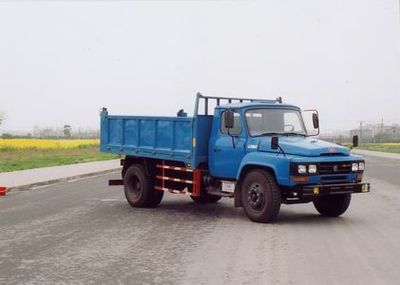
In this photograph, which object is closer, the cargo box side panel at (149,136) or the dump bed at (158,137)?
the dump bed at (158,137)

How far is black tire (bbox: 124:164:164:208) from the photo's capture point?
13.3 m

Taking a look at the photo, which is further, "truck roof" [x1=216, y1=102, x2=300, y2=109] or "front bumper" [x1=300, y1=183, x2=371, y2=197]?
"truck roof" [x1=216, y1=102, x2=300, y2=109]

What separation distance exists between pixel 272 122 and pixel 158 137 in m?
2.74

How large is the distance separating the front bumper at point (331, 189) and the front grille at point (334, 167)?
0.25 metres

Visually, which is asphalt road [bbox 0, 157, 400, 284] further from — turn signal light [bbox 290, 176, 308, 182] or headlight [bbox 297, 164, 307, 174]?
headlight [bbox 297, 164, 307, 174]

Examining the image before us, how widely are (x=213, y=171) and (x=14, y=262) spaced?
5.43 m

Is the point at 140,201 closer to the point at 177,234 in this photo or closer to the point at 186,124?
the point at 186,124

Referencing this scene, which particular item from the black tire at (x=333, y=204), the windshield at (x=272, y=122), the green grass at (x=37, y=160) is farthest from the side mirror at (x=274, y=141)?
the green grass at (x=37, y=160)

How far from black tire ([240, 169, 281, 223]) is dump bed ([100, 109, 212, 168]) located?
1469mm

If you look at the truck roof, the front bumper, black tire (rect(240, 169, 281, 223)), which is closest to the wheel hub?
black tire (rect(240, 169, 281, 223))

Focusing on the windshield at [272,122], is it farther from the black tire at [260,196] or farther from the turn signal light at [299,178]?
the turn signal light at [299,178]

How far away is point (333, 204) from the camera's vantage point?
A: 466 inches

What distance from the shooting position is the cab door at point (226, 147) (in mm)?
11516

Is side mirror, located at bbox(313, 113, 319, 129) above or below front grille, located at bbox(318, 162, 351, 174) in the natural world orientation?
above
